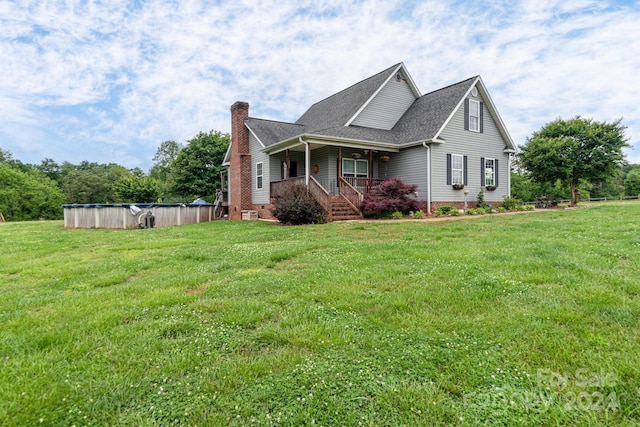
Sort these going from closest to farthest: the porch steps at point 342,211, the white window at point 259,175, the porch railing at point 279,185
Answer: the porch steps at point 342,211
the porch railing at point 279,185
the white window at point 259,175

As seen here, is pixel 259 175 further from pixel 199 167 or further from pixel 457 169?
pixel 199 167

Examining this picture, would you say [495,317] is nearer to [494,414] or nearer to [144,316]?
[494,414]

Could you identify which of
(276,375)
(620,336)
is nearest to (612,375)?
(620,336)

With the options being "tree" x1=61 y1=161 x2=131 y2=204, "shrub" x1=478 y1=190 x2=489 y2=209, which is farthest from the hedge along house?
"tree" x1=61 y1=161 x2=131 y2=204

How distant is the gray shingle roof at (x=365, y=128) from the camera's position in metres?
15.2

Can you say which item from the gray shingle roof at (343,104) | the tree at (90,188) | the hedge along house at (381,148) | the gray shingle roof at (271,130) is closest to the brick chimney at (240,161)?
the hedge along house at (381,148)

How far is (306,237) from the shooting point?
8.38 metres

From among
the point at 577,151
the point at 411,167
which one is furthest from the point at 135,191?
the point at 577,151

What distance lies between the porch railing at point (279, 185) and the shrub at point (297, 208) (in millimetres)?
1789

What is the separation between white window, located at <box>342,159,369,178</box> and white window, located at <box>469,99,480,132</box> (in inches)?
231

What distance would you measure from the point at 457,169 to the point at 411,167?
2459mm

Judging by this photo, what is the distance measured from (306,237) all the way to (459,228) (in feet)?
14.4

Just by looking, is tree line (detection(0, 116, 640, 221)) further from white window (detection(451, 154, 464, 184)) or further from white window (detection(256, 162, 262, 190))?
white window (detection(451, 154, 464, 184))

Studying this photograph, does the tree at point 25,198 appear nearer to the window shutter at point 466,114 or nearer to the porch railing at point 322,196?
the porch railing at point 322,196
